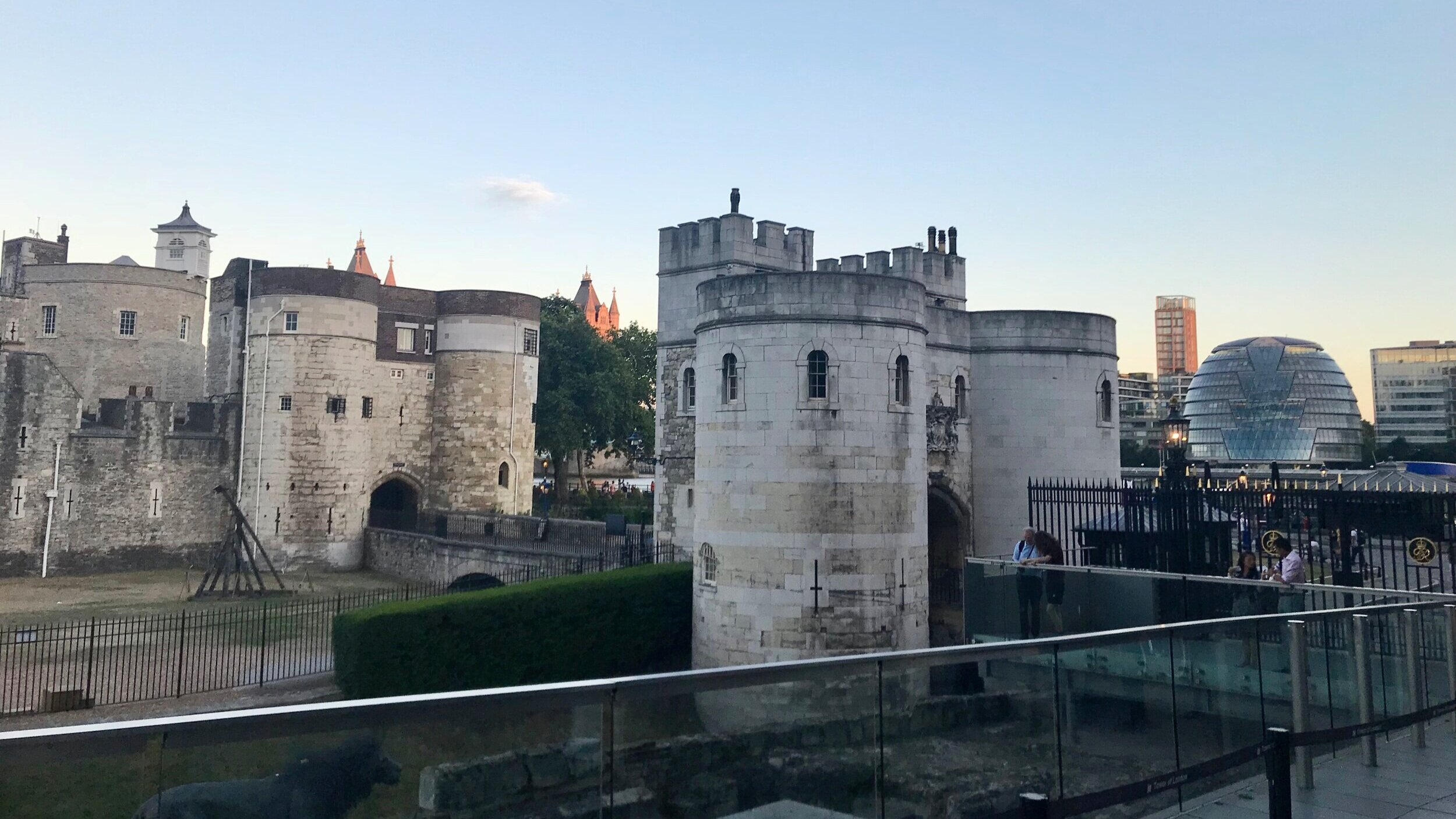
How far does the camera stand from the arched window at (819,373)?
1902cm

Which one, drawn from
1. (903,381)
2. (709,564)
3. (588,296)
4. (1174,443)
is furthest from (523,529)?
(588,296)

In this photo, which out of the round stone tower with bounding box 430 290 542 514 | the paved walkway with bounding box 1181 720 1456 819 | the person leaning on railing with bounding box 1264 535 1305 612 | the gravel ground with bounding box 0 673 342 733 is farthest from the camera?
Result: the round stone tower with bounding box 430 290 542 514

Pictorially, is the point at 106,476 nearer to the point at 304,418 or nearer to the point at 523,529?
the point at 304,418

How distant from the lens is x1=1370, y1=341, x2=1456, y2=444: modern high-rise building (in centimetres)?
14562

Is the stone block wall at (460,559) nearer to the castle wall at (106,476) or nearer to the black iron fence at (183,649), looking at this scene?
the black iron fence at (183,649)

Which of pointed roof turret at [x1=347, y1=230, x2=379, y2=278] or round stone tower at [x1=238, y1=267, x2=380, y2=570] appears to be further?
pointed roof turret at [x1=347, y1=230, x2=379, y2=278]

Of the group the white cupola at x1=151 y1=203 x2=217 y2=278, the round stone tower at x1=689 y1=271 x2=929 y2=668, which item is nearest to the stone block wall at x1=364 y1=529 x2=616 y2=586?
the round stone tower at x1=689 y1=271 x2=929 y2=668

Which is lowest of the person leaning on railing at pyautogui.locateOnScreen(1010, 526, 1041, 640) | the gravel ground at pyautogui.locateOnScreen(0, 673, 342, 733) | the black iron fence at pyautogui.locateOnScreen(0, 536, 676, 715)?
the gravel ground at pyautogui.locateOnScreen(0, 673, 342, 733)

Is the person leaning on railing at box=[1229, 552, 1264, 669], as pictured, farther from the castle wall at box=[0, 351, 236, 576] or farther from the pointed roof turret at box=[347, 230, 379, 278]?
the pointed roof turret at box=[347, 230, 379, 278]

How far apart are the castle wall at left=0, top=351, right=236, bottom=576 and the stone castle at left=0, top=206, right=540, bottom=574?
0.06m

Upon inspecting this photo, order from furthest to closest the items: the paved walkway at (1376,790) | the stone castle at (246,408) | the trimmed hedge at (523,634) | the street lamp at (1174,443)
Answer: the stone castle at (246,408) → the trimmed hedge at (523,634) → the street lamp at (1174,443) → the paved walkway at (1376,790)

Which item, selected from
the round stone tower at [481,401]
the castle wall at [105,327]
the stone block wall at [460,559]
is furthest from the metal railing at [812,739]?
the castle wall at [105,327]

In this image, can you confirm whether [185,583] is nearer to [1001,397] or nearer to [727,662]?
[727,662]

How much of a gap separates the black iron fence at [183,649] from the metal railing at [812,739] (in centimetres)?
1697
